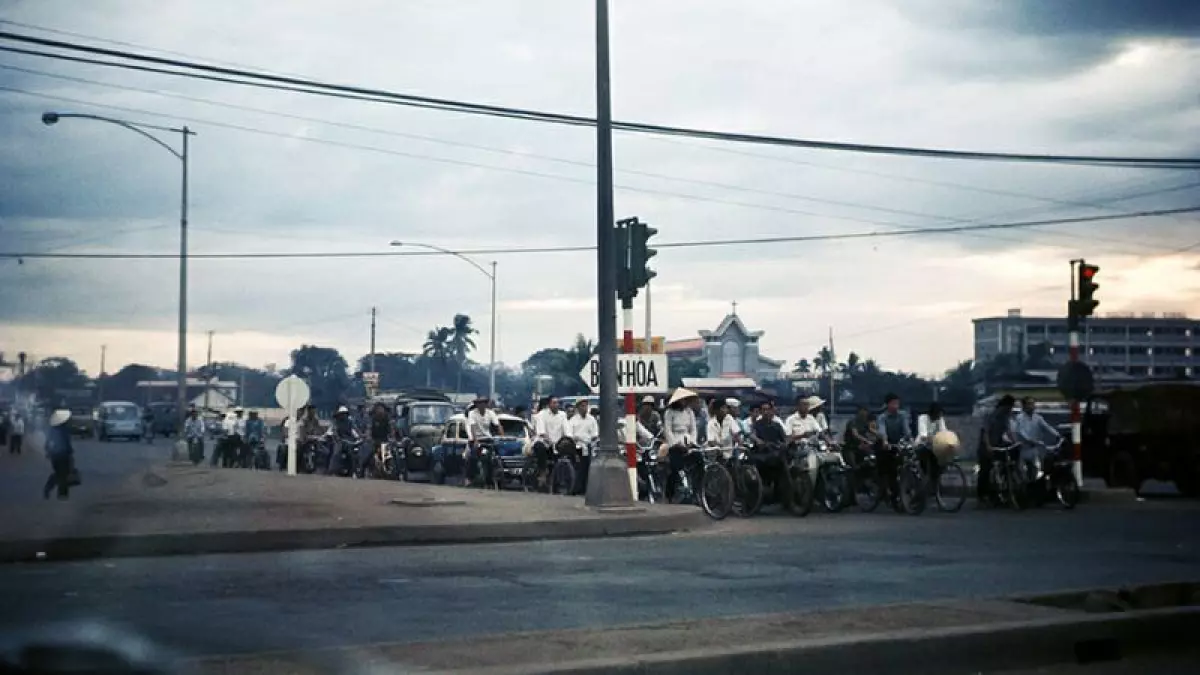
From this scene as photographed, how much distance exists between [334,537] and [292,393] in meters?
12.2

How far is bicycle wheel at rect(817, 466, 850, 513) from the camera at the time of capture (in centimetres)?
2169

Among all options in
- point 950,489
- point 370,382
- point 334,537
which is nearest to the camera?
point 334,537

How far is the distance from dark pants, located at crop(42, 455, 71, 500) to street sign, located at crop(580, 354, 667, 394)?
7.58m

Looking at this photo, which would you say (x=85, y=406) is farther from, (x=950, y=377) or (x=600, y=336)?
(x=950, y=377)

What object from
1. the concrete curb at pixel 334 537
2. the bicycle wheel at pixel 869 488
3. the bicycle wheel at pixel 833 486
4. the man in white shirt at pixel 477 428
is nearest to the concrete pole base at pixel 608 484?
the concrete curb at pixel 334 537

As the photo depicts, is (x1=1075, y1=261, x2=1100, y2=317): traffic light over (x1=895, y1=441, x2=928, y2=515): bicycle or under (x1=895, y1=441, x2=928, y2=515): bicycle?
over

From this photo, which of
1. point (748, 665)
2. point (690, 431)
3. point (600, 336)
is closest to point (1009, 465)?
point (690, 431)

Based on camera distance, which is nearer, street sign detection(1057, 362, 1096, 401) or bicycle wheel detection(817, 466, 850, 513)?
street sign detection(1057, 362, 1096, 401)

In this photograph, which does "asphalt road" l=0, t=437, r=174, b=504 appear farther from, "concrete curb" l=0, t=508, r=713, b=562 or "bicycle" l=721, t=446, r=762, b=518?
"bicycle" l=721, t=446, r=762, b=518

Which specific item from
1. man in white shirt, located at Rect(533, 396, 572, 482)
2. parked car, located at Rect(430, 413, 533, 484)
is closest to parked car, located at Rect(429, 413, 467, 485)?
parked car, located at Rect(430, 413, 533, 484)

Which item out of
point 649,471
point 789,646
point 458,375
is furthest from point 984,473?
point 458,375

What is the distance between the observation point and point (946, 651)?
8.18m

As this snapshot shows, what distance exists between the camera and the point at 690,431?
22094 millimetres

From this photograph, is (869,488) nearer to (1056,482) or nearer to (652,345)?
(1056,482)
